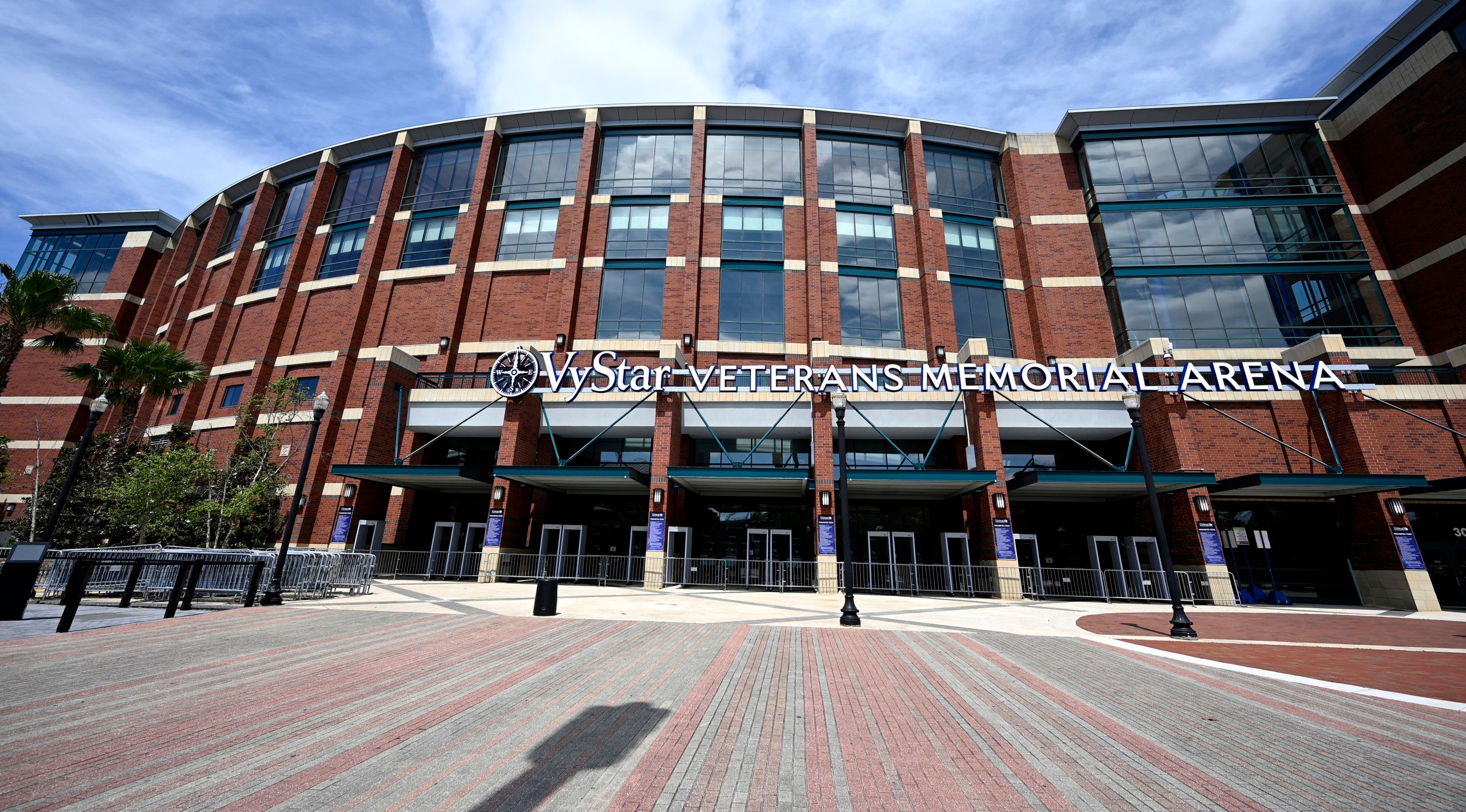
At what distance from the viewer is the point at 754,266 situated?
2856cm

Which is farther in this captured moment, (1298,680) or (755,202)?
(755,202)

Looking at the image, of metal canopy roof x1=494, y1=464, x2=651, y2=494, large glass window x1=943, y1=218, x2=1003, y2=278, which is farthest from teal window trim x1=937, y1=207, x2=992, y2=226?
metal canopy roof x1=494, y1=464, x2=651, y2=494

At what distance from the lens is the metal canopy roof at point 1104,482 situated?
771 inches

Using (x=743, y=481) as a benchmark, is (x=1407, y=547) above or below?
below

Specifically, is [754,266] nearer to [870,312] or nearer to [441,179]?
[870,312]

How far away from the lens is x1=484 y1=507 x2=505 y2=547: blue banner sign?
21406mm

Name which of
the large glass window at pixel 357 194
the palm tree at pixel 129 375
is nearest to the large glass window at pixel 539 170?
the large glass window at pixel 357 194

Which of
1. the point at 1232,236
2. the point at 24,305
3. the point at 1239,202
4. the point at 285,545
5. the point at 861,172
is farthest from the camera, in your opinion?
the point at 861,172

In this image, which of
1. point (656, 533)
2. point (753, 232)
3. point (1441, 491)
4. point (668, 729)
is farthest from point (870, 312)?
point (668, 729)

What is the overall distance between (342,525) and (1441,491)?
41657 mm

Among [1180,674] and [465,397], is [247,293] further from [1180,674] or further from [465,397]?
[1180,674]

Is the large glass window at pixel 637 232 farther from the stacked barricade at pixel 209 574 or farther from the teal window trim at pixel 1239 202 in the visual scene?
the teal window trim at pixel 1239 202

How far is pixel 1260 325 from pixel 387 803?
3551cm

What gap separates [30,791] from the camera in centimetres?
344
